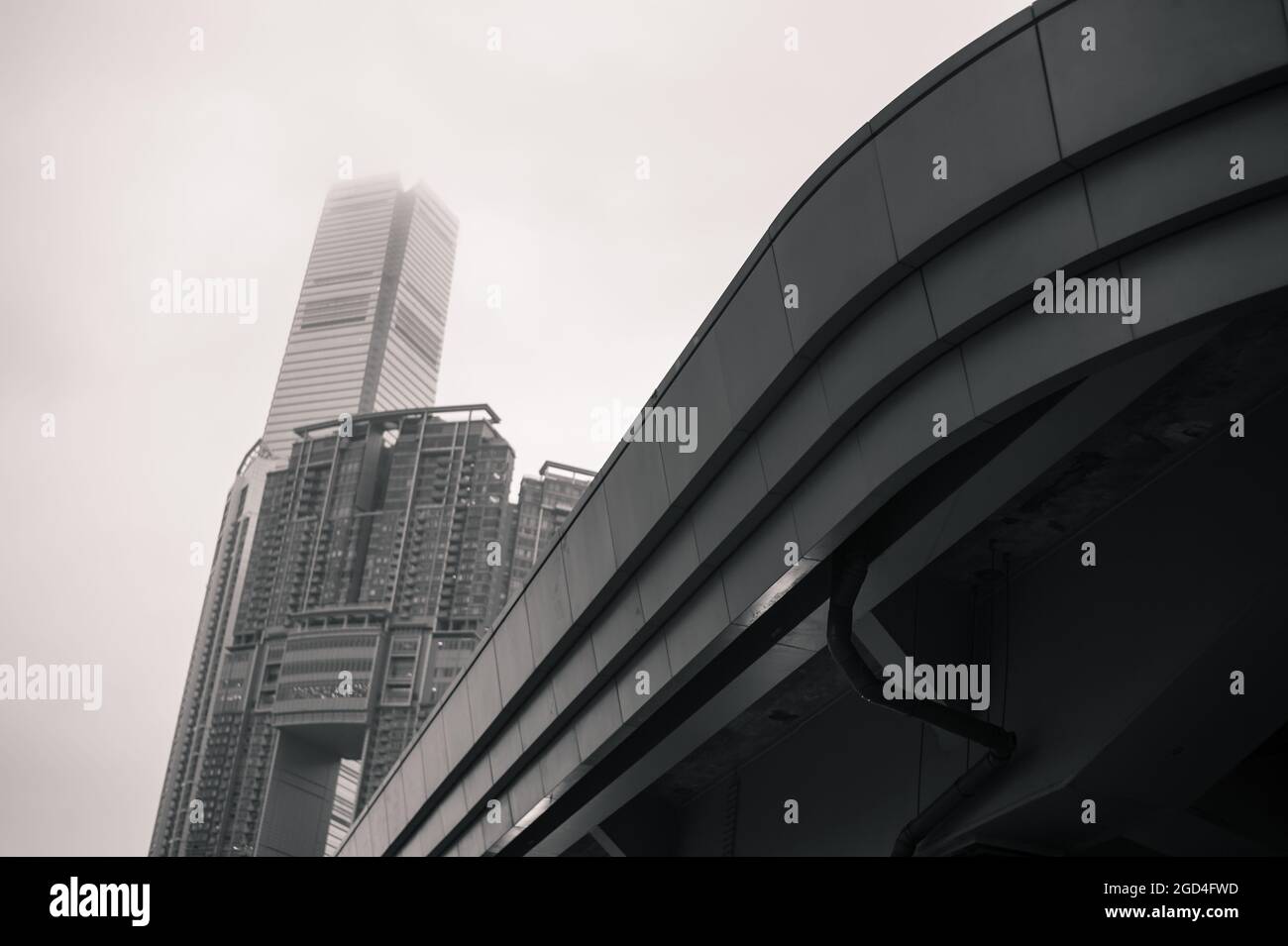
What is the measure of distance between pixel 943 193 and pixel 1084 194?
2.79ft

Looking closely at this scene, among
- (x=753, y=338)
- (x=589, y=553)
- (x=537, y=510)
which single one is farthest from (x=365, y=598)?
(x=753, y=338)

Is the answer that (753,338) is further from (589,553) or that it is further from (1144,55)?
(589,553)

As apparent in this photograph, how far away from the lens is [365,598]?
10800 cm

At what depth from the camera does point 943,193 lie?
22.4 feet

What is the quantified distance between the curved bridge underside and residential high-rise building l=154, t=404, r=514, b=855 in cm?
8859

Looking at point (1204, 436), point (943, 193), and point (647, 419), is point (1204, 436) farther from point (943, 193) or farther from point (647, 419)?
point (647, 419)

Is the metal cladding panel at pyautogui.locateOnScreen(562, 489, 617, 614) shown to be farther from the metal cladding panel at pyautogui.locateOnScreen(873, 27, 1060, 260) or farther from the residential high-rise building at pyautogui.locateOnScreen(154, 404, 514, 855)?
the residential high-rise building at pyautogui.locateOnScreen(154, 404, 514, 855)

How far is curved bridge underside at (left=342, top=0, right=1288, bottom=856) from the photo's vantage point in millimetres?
5820

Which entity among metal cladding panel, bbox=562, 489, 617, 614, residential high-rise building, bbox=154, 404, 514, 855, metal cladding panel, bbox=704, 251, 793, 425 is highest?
residential high-rise building, bbox=154, 404, 514, 855

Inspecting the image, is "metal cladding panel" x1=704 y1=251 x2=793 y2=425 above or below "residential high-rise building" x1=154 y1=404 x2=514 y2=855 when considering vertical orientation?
below

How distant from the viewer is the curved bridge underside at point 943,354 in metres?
5.82

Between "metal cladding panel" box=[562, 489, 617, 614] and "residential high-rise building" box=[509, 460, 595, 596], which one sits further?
"residential high-rise building" box=[509, 460, 595, 596]

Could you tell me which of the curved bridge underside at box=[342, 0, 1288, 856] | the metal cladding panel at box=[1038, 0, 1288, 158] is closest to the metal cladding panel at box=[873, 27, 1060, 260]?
the curved bridge underside at box=[342, 0, 1288, 856]
